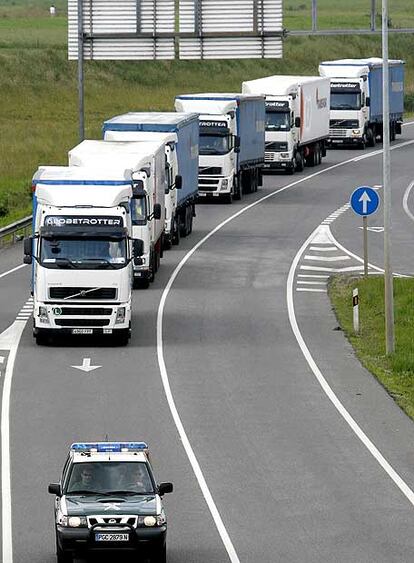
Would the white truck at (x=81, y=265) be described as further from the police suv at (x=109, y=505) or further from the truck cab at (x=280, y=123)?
the truck cab at (x=280, y=123)

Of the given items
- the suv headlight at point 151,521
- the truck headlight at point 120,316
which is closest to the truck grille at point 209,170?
the truck headlight at point 120,316

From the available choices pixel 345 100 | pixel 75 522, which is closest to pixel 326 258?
pixel 345 100

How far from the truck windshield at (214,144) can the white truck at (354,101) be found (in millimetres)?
22129

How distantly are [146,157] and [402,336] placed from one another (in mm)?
9765

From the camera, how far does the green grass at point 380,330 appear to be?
35656 millimetres

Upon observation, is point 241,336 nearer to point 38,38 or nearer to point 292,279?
point 292,279

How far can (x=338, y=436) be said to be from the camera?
100 feet

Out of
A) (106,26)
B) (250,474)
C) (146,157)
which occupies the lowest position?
(250,474)

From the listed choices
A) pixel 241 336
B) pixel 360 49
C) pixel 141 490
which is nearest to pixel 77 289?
pixel 241 336

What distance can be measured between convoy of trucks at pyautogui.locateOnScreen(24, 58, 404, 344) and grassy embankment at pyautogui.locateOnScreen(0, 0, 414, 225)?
848cm

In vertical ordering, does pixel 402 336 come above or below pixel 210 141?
below

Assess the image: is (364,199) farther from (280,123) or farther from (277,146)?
(277,146)

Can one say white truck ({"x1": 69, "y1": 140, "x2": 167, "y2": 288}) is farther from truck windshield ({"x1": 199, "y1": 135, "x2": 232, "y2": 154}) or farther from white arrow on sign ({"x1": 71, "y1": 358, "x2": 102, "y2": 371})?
truck windshield ({"x1": 199, "y1": 135, "x2": 232, "y2": 154})

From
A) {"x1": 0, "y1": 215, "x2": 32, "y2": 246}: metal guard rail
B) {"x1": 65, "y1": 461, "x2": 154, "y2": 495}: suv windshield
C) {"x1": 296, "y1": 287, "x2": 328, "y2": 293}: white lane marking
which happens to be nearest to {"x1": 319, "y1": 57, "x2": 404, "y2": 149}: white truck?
{"x1": 0, "y1": 215, "x2": 32, "y2": 246}: metal guard rail
